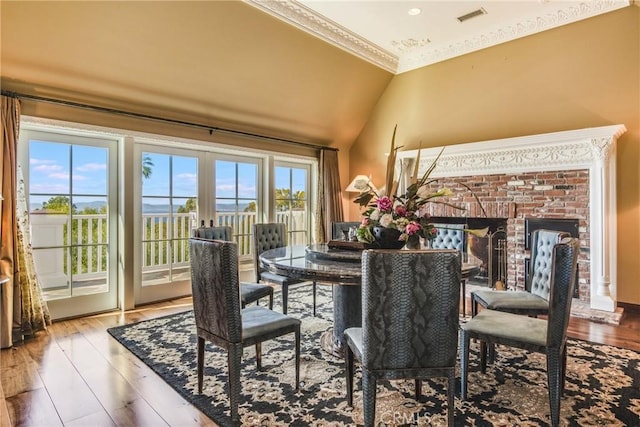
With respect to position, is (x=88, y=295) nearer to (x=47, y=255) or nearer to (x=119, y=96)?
(x=47, y=255)

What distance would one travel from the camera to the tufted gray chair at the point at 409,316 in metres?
1.58

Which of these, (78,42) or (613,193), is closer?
(78,42)

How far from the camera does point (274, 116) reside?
16.1 ft

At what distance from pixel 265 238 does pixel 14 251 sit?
214cm

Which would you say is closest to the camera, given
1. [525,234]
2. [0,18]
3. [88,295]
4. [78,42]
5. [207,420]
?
[207,420]

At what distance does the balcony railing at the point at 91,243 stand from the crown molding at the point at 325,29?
244cm

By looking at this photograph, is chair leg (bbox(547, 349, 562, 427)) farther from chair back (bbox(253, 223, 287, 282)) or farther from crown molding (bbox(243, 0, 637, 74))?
crown molding (bbox(243, 0, 637, 74))

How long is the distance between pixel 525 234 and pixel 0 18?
5.31 m

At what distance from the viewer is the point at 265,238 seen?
3.87 m

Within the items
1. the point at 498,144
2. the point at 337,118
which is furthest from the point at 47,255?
the point at 498,144

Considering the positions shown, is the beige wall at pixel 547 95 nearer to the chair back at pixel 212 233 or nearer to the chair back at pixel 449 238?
the chair back at pixel 449 238

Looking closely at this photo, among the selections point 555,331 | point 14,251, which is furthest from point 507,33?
point 14,251

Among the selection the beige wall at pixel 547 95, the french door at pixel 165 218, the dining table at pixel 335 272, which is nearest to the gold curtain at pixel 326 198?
the beige wall at pixel 547 95

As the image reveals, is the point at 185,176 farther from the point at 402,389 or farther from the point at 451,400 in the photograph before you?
→ the point at 451,400
